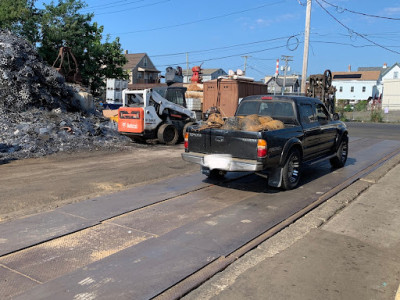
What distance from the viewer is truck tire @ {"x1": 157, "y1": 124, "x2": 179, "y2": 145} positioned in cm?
1368

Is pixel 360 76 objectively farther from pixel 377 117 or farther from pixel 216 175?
pixel 216 175

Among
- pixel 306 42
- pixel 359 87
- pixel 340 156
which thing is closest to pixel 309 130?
pixel 340 156

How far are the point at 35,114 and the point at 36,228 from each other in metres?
9.28

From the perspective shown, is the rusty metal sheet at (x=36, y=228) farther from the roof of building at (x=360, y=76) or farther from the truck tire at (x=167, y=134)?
the roof of building at (x=360, y=76)

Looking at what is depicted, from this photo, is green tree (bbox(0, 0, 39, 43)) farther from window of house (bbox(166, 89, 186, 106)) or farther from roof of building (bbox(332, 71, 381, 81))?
roof of building (bbox(332, 71, 381, 81))

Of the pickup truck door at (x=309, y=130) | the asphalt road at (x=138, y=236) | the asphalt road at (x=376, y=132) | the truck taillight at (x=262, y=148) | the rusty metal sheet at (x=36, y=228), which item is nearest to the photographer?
the asphalt road at (x=138, y=236)

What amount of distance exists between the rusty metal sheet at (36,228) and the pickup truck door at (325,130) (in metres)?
5.79

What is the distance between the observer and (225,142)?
6.84 m

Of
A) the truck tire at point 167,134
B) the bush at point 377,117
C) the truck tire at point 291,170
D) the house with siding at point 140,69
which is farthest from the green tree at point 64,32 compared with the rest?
the house with siding at point 140,69

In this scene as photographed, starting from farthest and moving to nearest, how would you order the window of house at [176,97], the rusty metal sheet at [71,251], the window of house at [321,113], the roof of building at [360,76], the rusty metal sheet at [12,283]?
the roof of building at [360,76] < the window of house at [176,97] < the window of house at [321,113] < the rusty metal sheet at [71,251] < the rusty metal sheet at [12,283]

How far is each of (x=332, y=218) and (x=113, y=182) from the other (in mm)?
4440

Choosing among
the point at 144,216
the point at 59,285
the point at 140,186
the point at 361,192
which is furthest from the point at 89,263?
the point at 361,192

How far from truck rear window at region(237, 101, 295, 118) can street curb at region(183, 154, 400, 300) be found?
2.08 metres

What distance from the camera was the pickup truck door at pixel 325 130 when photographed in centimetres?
859
